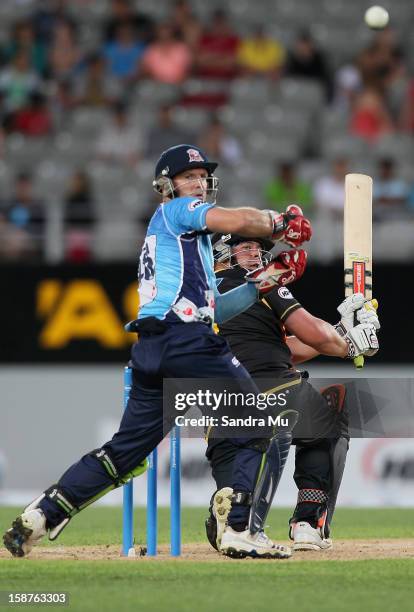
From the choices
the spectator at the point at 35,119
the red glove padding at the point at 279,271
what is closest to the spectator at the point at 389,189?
the spectator at the point at 35,119

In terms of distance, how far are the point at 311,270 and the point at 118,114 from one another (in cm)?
298

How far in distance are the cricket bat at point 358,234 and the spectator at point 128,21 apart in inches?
369

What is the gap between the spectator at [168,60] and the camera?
51.6ft

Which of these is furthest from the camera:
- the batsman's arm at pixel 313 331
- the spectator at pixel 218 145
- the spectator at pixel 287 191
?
the spectator at pixel 218 145

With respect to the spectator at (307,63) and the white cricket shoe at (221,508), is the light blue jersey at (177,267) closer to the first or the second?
the white cricket shoe at (221,508)

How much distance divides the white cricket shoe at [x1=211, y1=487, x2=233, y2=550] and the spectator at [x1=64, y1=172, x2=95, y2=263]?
7079 millimetres

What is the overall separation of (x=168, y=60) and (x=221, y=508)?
32.0ft

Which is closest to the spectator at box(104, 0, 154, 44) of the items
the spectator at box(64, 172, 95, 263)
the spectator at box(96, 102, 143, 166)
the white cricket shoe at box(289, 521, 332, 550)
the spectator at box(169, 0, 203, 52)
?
the spectator at box(169, 0, 203, 52)

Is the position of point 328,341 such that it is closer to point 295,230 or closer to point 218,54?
point 295,230

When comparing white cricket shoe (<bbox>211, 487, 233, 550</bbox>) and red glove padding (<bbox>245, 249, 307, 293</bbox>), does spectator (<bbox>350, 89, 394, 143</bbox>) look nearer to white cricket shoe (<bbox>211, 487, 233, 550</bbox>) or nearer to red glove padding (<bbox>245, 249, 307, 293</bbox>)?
red glove padding (<bbox>245, 249, 307, 293</bbox>)

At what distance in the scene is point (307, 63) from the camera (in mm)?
15617

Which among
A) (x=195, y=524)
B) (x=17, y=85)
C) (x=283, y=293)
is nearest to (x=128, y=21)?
(x=17, y=85)

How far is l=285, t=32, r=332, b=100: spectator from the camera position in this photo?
15.5 m

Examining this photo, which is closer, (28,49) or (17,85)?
(17,85)
